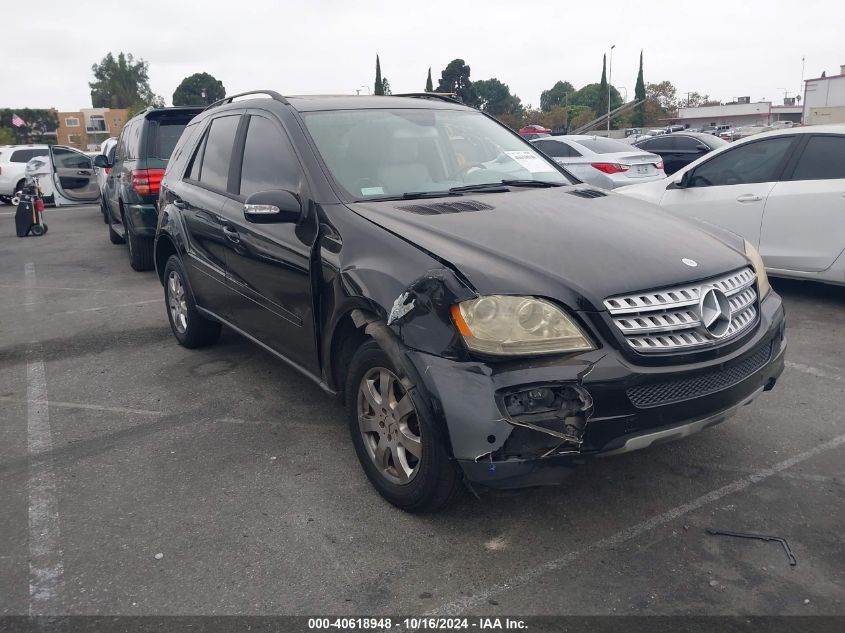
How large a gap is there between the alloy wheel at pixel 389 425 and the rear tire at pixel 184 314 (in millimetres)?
2424

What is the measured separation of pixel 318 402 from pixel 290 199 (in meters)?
1.46

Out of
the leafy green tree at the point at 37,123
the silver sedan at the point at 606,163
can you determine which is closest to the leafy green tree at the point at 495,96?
the leafy green tree at the point at 37,123

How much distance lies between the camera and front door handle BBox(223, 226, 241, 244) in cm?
436

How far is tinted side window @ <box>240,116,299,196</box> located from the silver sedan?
24.4 ft

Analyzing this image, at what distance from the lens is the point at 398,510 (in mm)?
3250

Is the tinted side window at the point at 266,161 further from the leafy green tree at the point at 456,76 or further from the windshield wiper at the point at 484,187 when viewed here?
the leafy green tree at the point at 456,76

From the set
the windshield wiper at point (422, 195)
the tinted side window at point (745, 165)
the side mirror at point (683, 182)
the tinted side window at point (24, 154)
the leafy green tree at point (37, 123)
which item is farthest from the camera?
the leafy green tree at point (37, 123)

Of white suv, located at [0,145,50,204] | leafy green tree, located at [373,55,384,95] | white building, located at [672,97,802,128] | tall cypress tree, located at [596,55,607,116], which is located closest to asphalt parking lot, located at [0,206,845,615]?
white suv, located at [0,145,50,204]

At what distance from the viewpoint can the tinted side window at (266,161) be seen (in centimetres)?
394

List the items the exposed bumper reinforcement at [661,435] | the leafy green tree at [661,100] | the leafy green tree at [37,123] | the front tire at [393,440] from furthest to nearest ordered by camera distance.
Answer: the leafy green tree at [37,123], the leafy green tree at [661,100], the front tire at [393,440], the exposed bumper reinforcement at [661,435]

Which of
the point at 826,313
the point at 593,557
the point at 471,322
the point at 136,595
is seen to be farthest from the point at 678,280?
the point at 826,313

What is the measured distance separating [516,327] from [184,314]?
3658mm

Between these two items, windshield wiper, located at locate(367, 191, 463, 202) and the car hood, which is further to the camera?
windshield wiper, located at locate(367, 191, 463, 202)

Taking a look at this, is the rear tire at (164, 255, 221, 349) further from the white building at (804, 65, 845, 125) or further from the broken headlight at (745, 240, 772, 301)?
the white building at (804, 65, 845, 125)
